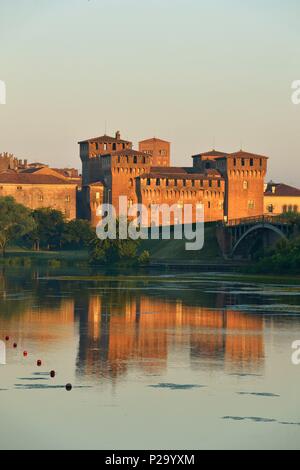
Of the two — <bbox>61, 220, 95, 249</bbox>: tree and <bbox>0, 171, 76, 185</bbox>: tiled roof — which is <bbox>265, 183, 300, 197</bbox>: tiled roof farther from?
<bbox>61, 220, 95, 249</bbox>: tree

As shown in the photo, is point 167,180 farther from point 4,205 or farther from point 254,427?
point 254,427

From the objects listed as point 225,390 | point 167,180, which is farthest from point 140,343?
point 167,180

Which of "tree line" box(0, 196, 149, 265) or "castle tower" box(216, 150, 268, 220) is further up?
"castle tower" box(216, 150, 268, 220)

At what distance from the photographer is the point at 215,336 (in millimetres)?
43531

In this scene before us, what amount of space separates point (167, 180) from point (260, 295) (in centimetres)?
8224

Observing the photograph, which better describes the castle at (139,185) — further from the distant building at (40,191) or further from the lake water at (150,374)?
the lake water at (150,374)

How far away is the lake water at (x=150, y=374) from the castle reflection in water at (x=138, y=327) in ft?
0.15

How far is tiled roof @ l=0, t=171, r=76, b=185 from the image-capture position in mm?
147250

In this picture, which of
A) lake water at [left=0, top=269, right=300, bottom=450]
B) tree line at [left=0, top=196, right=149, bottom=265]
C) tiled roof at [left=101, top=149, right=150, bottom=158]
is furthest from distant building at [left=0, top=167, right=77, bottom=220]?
lake water at [left=0, top=269, right=300, bottom=450]

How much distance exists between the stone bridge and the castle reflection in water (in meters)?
25.9

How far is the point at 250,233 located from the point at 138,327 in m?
50.6

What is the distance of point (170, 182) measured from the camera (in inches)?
5689

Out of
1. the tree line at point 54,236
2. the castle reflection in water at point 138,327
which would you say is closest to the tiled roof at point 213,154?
the tree line at point 54,236

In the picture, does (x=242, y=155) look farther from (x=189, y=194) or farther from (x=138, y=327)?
(x=138, y=327)
